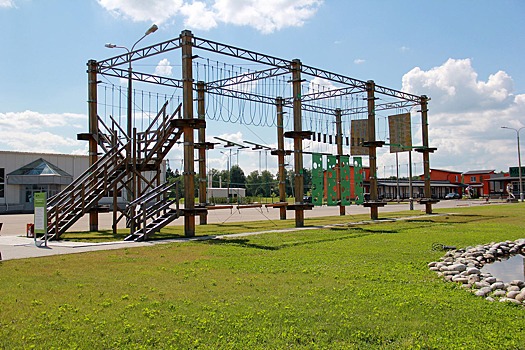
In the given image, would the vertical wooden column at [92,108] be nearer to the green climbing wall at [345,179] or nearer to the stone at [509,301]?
the green climbing wall at [345,179]

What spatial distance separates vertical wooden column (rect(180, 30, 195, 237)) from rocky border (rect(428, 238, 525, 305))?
1074 centimetres

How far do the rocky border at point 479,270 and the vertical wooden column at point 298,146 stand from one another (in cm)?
1147

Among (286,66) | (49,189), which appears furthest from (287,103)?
(49,189)

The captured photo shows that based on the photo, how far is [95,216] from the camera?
26375 millimetres

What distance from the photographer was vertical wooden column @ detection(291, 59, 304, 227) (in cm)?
2744

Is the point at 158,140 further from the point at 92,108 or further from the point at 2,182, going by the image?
the point at 2,182

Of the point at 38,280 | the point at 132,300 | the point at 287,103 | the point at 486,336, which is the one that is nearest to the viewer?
the point at 486,336

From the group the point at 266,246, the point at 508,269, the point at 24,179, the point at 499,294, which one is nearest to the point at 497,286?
the point at 499,294

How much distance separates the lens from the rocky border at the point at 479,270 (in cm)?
938

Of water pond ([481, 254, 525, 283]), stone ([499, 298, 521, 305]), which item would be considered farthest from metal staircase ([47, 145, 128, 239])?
stone ([499, 298, 521, 305])

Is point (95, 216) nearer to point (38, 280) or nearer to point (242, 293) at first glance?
point (38, 280)

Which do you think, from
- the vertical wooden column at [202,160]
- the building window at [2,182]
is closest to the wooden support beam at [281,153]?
the vertical wooden column at [202,160]

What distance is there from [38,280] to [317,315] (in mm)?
6300

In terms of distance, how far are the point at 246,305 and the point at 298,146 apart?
1950cm
